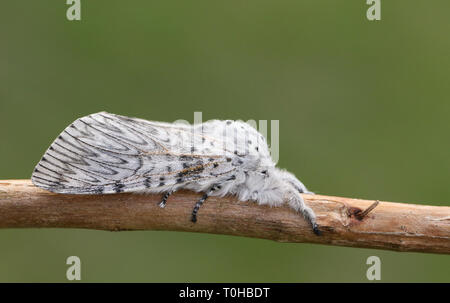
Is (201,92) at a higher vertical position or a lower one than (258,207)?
higher

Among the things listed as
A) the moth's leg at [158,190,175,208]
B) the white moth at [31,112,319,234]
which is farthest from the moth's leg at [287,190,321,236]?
the moth's leg at [158,190,175,208]

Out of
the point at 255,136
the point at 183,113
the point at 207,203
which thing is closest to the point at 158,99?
the point at 183,113

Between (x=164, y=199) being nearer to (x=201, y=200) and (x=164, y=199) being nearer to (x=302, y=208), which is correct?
(x=201, y=200)

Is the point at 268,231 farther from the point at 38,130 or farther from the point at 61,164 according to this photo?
the point at 38,130

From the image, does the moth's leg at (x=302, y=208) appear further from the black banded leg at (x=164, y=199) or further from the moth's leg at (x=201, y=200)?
the black banded leg at (x=164, y=199)

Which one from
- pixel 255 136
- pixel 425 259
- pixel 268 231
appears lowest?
pixel 425 259

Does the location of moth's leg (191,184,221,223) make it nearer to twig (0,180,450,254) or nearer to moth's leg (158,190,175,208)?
twig (0,180,450,254)
